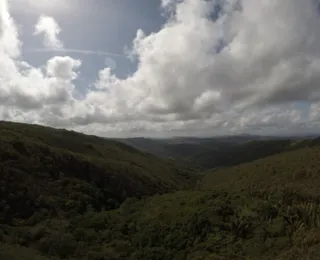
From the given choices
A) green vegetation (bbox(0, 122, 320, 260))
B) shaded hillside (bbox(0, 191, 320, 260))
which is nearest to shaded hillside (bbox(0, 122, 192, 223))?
green vegetation (bbox(0, 122, 320, 260))

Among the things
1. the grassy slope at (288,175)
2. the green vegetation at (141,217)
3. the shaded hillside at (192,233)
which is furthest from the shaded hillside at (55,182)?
the grassy slope at (288,175)

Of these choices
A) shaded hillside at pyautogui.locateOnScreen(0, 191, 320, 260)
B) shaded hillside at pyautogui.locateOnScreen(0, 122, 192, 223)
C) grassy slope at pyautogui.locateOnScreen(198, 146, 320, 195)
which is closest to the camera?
shaded hillside at pyautogui.locateOnScreen(0, 191, 320, 260)

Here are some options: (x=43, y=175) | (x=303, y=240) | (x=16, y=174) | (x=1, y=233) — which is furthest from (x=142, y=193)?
(x=303, y=240)

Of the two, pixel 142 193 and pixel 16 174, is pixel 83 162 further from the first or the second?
pixel 16 174

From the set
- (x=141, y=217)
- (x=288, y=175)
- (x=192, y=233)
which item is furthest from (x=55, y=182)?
(x=288, y=175)

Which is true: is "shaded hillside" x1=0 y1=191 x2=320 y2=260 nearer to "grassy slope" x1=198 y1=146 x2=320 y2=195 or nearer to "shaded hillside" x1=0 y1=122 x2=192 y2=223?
"shaded hillside" x1=0 y1=122 x2=192 y2=223

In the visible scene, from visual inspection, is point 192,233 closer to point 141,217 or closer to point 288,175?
point 141,217

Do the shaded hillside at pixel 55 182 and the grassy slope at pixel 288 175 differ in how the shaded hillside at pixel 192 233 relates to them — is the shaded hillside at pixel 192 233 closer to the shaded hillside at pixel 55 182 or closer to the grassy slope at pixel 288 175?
the shaded hillside at pixel 55 182

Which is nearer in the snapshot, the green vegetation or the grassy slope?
the green vegetation
